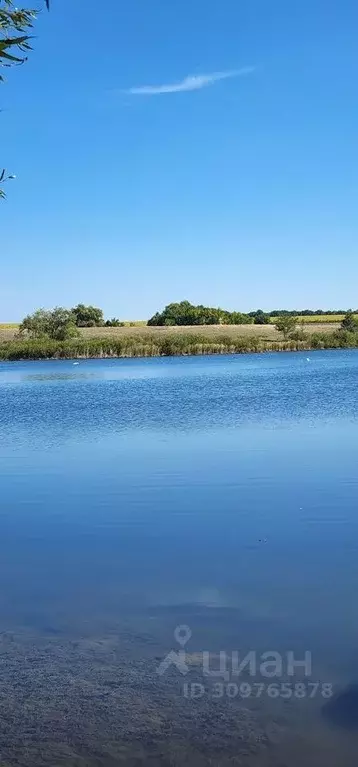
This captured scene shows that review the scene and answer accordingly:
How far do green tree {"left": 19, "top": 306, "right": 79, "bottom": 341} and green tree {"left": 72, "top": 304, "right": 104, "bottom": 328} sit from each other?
3719 centimetres

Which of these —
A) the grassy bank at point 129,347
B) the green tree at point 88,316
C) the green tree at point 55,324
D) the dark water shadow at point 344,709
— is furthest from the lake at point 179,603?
the green tree at point 88,316

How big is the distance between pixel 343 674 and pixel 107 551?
4251 millimetres

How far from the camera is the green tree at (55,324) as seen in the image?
82500 millimetres

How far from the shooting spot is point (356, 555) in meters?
8.77

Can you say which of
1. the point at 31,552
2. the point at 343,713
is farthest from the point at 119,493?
the point at 343,713

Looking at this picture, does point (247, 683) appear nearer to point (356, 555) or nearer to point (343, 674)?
point (343, 674)

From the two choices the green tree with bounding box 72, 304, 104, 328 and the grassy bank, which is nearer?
Answer: the grassy bank

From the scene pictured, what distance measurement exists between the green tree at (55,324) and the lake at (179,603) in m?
65.3

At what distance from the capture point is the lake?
507 centimetres

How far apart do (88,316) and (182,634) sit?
117m
